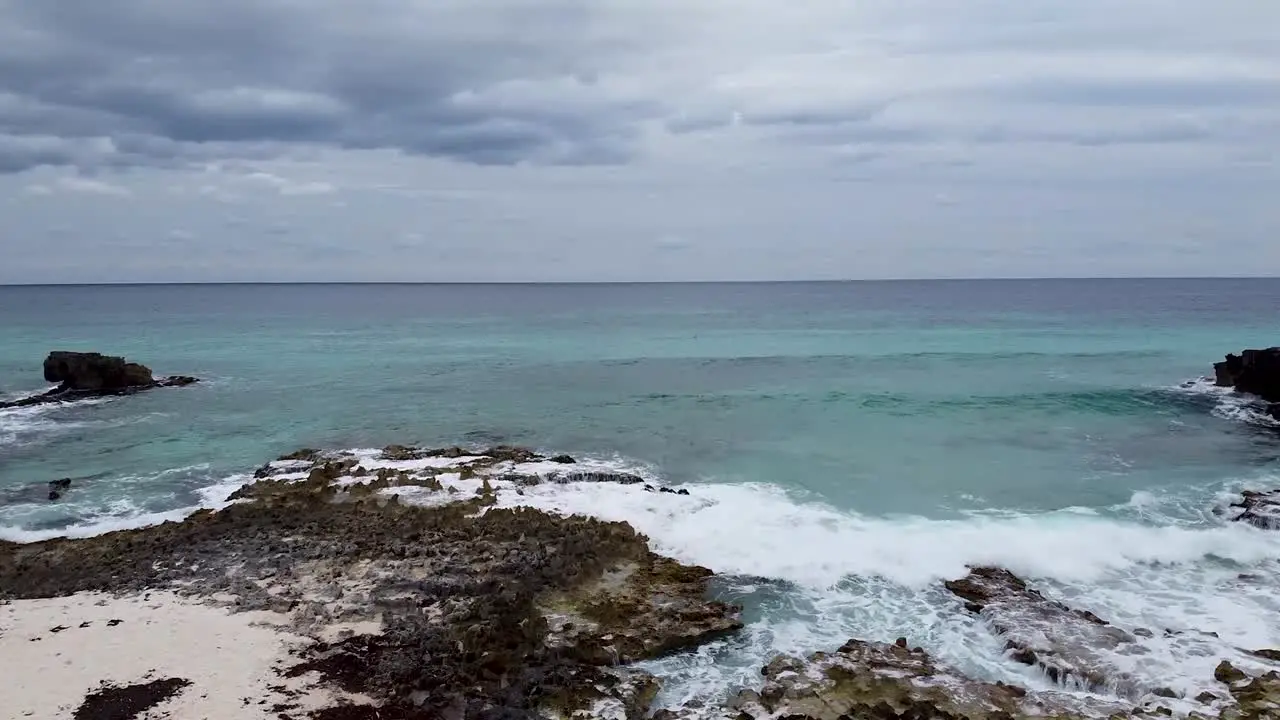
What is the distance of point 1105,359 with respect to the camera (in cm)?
5822

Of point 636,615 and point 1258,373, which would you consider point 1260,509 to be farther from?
point 1258,373

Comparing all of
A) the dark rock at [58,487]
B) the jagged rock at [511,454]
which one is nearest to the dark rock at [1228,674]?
the jagged rock at [511,454]

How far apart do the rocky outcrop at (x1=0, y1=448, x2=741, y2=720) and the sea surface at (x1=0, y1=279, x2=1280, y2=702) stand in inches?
51.1

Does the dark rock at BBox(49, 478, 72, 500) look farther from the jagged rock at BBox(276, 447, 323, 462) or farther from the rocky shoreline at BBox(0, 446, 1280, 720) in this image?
the jagged rock at BBox(276, 447, 323, 462)

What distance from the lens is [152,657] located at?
14734mm

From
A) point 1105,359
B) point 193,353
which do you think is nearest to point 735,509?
point 1105,359

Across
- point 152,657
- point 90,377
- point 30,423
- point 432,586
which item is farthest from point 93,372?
point 432,586

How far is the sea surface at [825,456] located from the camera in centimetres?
1762

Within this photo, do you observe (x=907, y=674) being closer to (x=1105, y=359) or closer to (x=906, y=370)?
(x=906, y=370)

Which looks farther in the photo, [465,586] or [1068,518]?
[1068,518]

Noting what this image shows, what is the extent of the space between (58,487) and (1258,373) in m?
49.3

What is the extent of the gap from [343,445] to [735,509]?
16.8 meters

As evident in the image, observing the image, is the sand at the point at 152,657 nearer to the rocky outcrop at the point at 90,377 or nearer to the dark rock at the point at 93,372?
the rocky outcrop at the point at 90,377

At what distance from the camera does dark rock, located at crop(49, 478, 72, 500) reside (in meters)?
26.0
